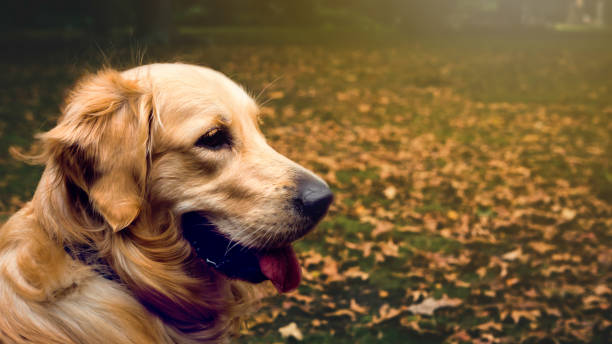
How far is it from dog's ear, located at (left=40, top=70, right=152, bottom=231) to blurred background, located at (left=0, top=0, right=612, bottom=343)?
365 mm

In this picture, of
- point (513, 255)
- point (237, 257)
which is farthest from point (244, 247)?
point (513, 255)

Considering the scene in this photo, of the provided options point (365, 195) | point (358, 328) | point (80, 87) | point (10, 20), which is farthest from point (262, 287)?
point (10, 20)

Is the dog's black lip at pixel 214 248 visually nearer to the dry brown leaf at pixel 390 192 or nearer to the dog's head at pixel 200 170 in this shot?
the dog's head at pixel 200 170

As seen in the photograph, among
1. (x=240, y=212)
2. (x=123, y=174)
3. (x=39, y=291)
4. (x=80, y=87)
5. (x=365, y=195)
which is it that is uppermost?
(x=80, y=87)

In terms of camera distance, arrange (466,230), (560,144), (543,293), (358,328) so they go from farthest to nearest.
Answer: (560,144), (466,230), (543,293), (358,328)

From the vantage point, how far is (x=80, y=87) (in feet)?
7.58

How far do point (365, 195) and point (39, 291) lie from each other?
5.36m

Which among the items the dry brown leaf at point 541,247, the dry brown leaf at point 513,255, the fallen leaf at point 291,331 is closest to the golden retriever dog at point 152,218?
the fallen leaf at point 291,331

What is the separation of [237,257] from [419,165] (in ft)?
20.6

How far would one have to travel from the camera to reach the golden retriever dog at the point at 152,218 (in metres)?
2.00

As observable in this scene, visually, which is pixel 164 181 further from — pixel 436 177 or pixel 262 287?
pixel 436 177

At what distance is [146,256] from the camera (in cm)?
214

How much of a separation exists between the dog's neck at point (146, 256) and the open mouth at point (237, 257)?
0.20 ft

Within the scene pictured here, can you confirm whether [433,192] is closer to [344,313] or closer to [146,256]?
[344,313]
